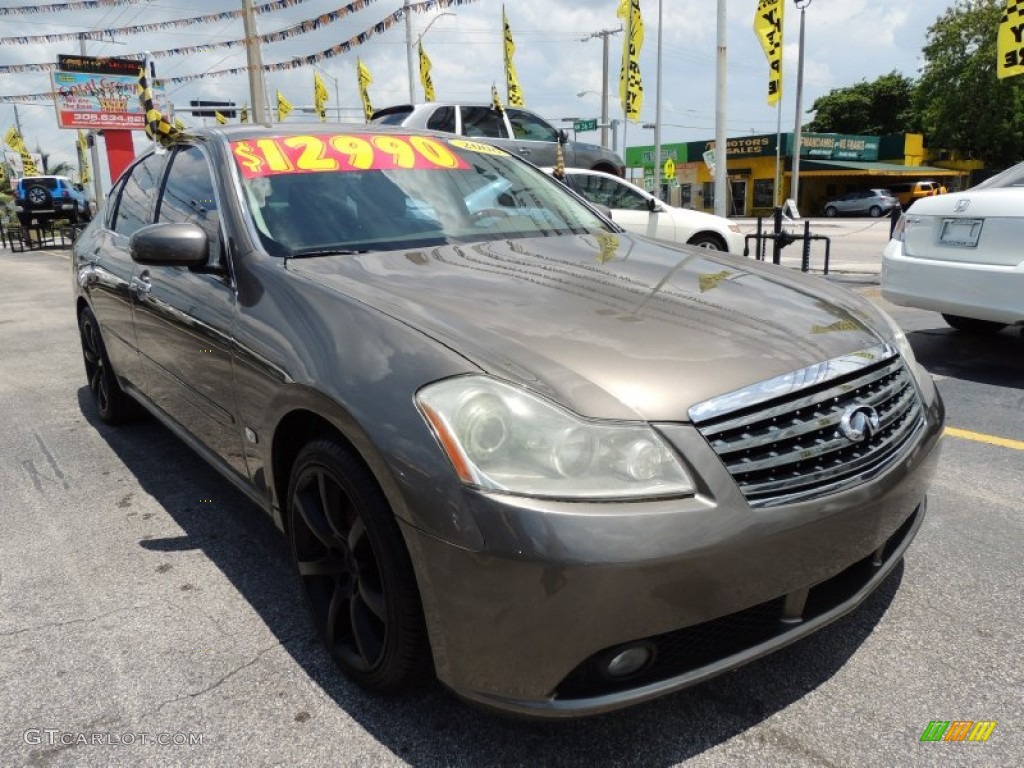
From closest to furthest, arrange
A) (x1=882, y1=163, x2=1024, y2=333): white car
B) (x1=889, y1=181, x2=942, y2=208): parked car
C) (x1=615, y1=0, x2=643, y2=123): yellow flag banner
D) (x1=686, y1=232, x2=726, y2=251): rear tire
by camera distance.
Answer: (x1=882, y1=163, x2=1024, y2=333): white car < (x1=686, y1=232, x2=726, y2=251): rear tire < (x1=615, y1=0, x2=643, y2=123): yellow flag banner < (x1=889, y1=181, x2=942, y2=208): parked car

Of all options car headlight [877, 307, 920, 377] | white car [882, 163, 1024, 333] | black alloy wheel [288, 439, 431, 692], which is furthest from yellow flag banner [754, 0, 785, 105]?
black alloy wheel [288, 439, 431, 692]

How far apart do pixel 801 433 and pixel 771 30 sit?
13.9m

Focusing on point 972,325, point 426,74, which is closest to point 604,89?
point 426,74

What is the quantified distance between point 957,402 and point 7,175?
199 feet

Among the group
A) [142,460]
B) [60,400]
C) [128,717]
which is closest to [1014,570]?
[128,717]

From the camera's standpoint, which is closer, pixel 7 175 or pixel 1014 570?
pixel 1014 570

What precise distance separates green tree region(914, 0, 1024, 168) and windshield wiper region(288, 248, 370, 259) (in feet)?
171

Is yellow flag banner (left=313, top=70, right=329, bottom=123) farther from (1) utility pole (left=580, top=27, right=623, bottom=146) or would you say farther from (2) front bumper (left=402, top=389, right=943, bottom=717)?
(2) front bumper (left=402, top=389, right=943, bottom=717)

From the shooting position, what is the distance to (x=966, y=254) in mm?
4992

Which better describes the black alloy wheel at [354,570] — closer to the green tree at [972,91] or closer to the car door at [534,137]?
the car door at [534,137]

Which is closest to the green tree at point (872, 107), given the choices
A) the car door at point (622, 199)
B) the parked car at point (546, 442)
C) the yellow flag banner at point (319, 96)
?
the yellow flag banner at point (319, 96)

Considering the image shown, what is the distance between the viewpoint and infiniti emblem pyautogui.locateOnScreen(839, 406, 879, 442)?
1.86 meters

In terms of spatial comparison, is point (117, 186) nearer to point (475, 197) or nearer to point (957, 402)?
point (475, 197)

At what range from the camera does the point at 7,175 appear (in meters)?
51.8
